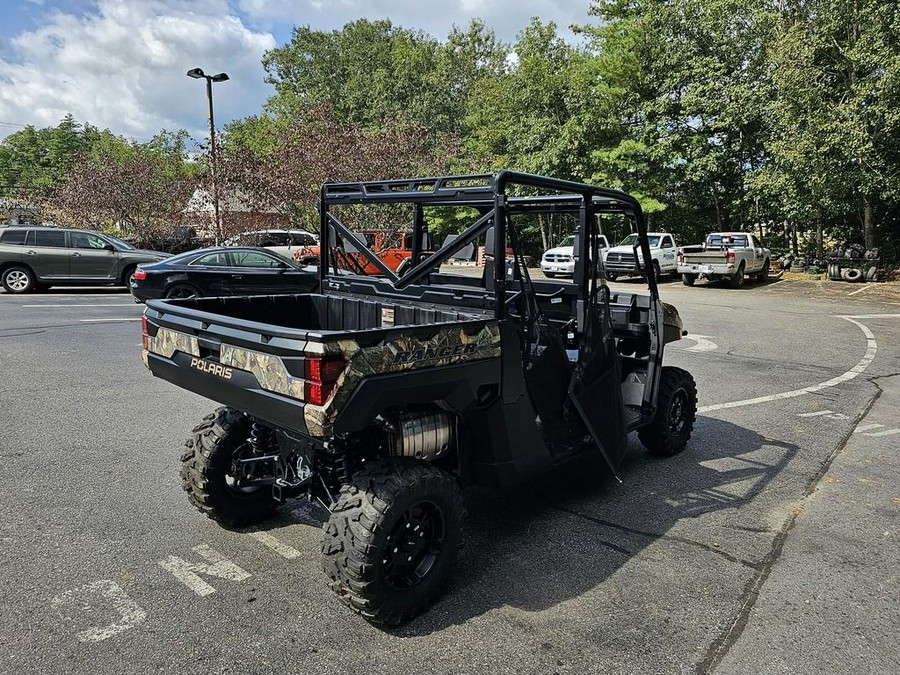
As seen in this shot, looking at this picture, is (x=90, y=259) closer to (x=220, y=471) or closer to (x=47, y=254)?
(x=47, y=254)

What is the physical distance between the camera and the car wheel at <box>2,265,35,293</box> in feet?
52.1

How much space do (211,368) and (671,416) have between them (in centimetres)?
358

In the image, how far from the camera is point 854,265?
963 inches

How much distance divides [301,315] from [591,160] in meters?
24.4

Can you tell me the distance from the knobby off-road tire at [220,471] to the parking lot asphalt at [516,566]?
0.15 m

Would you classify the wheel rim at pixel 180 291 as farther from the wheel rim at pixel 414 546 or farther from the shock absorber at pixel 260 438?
the wheel rim at pixel 414 546

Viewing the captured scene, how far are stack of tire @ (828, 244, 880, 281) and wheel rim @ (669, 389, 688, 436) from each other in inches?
831

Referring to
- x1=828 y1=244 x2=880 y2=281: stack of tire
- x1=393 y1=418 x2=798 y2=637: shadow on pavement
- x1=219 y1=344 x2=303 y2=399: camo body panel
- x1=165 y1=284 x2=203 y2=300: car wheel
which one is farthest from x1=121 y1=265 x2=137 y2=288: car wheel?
x1=828 y1=244 x2=880 y2=281: stack of tire

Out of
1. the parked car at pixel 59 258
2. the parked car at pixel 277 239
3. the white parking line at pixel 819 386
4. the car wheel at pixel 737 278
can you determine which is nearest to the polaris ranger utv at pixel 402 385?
the white parking line at pixel 819 386

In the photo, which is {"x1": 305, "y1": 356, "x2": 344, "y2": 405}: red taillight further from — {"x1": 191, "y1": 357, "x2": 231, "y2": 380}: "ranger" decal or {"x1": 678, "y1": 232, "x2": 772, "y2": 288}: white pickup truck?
{"x1": 678, "y1": 232, "x2": 772, "y2": 288}: white pickup truck

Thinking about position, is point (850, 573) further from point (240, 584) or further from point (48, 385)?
point (48, 385)

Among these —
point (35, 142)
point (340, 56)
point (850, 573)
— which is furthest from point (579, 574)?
point (35, 142)

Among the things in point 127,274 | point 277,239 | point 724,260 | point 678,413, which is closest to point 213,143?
point 277,239

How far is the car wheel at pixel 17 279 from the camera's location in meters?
15.9
